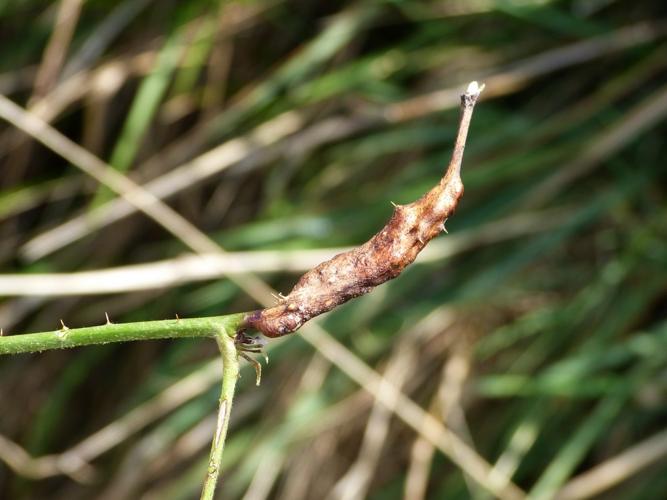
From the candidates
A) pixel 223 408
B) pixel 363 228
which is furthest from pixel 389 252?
pixel 363 228

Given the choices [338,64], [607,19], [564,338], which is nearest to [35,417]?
[338,64]

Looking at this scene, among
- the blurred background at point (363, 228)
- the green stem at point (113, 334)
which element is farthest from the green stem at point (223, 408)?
the blurred background at point (363, 228)

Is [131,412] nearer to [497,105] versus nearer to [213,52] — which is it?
[213,52]

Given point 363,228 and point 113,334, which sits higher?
point 363,228

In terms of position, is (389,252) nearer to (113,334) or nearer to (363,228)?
(113,334)

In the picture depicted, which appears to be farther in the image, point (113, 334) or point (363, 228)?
point (363, 228)
